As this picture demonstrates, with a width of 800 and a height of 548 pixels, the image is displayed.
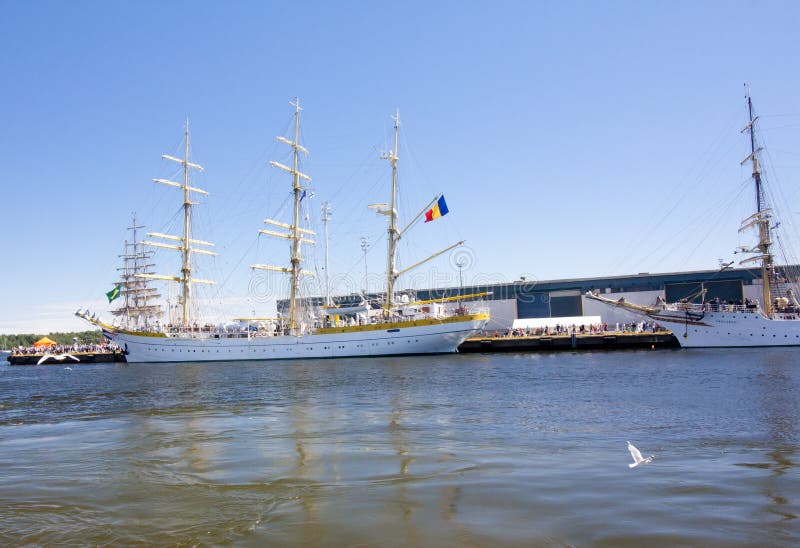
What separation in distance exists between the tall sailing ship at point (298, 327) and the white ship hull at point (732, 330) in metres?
21.0

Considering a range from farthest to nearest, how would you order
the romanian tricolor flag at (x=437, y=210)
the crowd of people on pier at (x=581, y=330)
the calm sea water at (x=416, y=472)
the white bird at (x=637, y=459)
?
the crowd of people on pier at (x=581, y=330), the romanian tricolor flag at (x=437, y=210), the white bird at (x=637, y=459), the calm sea water at (x=416, y=472)

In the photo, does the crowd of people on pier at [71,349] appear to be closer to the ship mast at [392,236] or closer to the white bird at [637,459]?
the ship mast at [392,236]

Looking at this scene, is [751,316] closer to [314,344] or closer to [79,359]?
[314,344]

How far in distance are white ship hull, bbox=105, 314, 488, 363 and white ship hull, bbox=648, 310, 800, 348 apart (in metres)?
20.9

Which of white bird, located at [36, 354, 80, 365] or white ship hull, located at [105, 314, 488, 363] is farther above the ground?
white ship hull, located at [105, 314, 488, 363]

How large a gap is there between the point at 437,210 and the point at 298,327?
25778 mm

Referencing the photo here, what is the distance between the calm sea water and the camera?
7.68 m

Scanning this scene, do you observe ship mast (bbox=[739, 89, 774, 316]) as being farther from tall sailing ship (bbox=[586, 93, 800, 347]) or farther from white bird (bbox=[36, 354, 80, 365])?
white bird (bbox=[36, 354, 80, 365])

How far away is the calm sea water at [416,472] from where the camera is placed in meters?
7.68

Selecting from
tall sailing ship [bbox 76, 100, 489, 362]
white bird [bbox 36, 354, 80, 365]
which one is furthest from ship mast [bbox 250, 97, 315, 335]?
white bird [bbox 36, 354, 80, 365]

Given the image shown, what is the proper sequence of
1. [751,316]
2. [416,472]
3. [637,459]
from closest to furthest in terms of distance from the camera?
[416,472] → [637,459] → [751,316]

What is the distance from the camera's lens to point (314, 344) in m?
68.9

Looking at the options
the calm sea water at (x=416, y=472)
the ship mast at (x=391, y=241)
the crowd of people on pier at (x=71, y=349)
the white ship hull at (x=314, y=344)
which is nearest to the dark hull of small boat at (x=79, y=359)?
the crowd of people on pier at (x=71, y=349)

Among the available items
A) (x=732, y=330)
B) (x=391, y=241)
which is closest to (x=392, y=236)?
(x=391, y=241)
